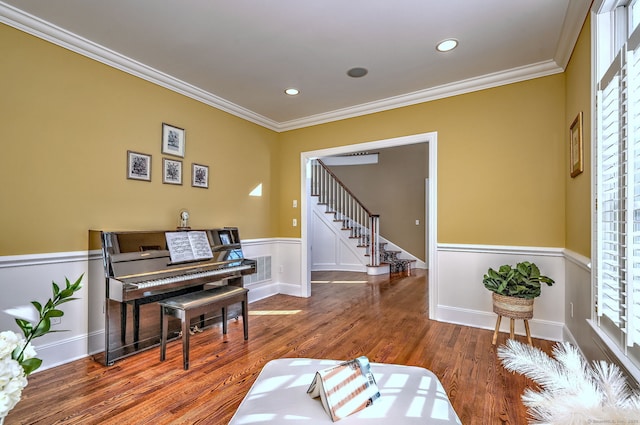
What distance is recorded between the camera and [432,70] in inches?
124

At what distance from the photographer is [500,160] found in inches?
127

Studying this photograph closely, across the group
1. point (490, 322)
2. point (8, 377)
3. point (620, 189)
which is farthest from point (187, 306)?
point (490, 322)

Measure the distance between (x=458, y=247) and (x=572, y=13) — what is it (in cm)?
222

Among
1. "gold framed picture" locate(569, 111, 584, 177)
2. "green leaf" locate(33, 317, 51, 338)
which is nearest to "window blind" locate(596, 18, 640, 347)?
"gold framed picture" locate(569, 111, 584, 177)

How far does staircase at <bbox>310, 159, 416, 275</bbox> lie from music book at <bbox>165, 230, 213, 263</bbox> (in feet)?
13.6

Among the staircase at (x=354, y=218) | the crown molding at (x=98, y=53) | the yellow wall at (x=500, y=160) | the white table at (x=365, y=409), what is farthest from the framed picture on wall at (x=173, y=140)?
the staircase at (x=354, y=218)

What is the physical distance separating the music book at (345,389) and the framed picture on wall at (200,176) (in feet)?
9.46

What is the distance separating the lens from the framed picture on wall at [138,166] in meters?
3.01

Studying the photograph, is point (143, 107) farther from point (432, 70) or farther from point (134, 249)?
point (432, 70)

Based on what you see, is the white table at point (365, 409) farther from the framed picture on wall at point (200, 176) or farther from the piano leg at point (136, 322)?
the framed picture on wall at point (200, 176)

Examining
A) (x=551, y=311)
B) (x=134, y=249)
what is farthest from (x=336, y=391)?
(x=551, y=311)

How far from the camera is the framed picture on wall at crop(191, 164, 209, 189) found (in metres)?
3.59

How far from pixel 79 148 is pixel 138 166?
0.50 m

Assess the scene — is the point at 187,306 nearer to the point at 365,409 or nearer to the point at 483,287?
the point at 365,409
